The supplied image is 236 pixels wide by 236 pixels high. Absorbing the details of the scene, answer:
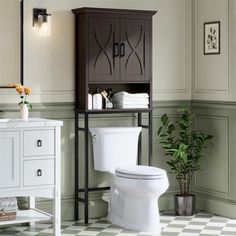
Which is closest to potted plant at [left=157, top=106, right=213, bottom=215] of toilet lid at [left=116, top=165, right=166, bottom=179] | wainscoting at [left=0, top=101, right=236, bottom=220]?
wainscoting at [left=0, top=101, right=236, bottom=220]

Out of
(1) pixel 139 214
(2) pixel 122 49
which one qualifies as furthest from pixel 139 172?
(2) pixel 122 49

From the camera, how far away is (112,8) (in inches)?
234

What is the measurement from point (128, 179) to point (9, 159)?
98cm

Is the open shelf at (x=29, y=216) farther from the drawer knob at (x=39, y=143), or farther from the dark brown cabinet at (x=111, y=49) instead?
the dark brown cabinet at (x=111, y=49)

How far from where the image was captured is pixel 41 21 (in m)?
5.58

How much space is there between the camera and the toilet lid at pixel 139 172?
5.36 metres

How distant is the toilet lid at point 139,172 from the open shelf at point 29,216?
2.20 ft

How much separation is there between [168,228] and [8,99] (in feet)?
5.35

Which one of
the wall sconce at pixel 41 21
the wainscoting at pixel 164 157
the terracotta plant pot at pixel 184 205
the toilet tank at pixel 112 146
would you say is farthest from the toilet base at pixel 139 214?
the wall sconce at pixel 41 21

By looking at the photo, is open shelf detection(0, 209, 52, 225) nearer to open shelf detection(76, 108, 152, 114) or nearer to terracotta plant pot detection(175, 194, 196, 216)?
open shelf detection(76, 108, 152, 114)

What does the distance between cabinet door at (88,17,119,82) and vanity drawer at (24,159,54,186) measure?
0.89 meters

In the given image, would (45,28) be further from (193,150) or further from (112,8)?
(193,150)

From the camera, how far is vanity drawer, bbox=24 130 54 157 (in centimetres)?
505

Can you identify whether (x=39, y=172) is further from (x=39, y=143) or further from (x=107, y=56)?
(x=107, y=56)
